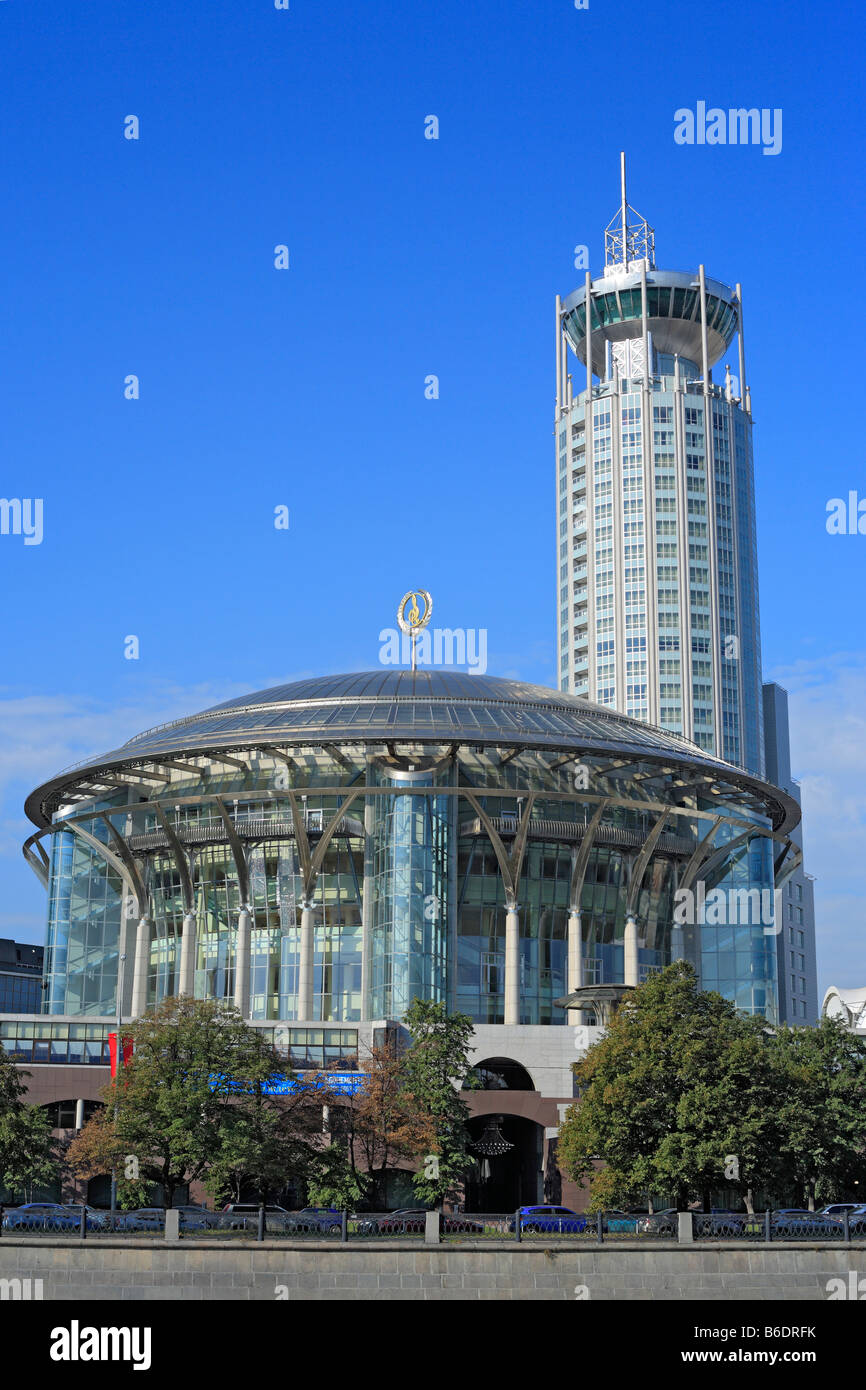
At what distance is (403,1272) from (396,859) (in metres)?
48.2

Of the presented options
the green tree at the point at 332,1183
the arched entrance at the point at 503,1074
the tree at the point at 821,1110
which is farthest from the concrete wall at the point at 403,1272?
the arched entrance at the point at 503,1074

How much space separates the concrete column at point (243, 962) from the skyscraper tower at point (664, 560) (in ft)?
290

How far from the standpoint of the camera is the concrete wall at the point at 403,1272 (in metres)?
45.3

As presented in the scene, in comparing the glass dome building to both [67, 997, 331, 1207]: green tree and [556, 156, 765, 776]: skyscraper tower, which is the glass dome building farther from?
[556, 156, 765, 776]: skyscraper tower

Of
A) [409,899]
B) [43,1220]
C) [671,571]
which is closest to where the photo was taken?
[43,1220]

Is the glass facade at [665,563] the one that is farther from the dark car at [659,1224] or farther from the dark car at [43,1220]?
the dark car at [43,1220]

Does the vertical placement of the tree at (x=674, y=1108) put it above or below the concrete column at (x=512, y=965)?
below

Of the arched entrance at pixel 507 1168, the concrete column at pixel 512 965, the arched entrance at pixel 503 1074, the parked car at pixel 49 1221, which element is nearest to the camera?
the parked car at pixel 49 1221

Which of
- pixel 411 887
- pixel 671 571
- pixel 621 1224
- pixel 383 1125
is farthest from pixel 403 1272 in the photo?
pixel 671 571

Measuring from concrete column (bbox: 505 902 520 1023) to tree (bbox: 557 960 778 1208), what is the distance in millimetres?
28753

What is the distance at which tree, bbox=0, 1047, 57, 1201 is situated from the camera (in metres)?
61.5

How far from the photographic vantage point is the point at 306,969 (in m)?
94.9

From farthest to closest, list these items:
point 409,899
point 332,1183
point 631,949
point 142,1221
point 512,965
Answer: point 631,949 → point 512,965 → point 409,899 → point 332,1183 → point 142,1221

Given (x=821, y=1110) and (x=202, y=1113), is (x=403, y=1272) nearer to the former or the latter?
(x=202, y=1113)
